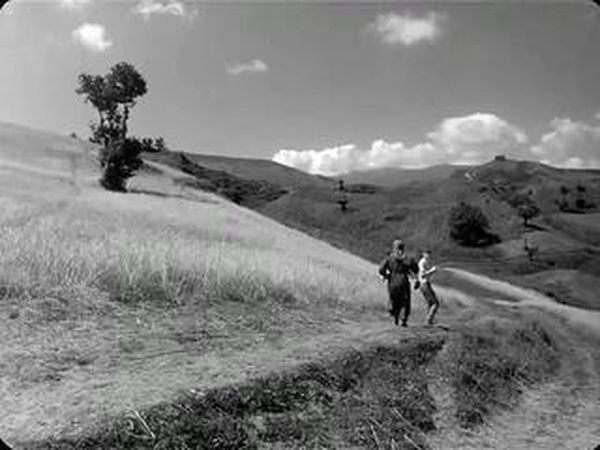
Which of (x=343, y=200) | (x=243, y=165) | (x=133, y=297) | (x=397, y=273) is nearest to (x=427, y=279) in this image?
(x=397, y=273)

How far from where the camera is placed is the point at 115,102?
15.4ft

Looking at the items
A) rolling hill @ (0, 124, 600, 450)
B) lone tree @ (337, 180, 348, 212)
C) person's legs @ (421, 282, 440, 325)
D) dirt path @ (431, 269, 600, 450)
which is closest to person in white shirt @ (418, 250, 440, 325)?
person's legs @ (421, 282, 440, 325)

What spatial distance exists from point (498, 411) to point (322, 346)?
2074mm

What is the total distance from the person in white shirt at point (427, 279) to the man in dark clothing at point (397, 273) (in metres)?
0.40

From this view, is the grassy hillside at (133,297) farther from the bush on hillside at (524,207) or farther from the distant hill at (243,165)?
the bush on hillside at (524,207)

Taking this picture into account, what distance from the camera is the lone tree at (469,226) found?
8.49 meters

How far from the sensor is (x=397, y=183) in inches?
200

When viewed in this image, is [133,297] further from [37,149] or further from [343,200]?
[343,200]

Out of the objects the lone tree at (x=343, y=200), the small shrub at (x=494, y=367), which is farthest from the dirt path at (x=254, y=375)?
the lone tree at (x=343, y=200)

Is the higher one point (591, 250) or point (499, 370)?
point (591, 250)

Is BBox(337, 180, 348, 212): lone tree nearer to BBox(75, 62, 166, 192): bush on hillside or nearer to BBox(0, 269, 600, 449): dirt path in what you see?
BBox(0, 269, 600, 449): dirt path

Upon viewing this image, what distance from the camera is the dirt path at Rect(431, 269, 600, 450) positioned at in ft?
14.9

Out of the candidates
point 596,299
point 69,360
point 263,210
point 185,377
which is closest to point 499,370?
point 596,299

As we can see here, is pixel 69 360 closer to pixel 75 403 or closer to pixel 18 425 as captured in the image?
pixel 75 403
